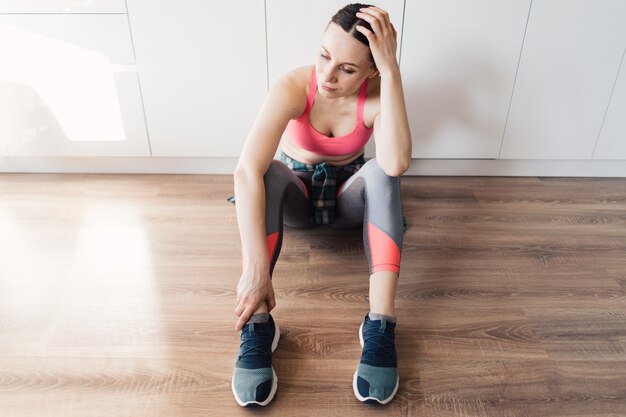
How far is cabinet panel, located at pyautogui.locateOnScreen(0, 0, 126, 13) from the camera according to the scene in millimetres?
1764

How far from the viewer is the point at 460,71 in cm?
190

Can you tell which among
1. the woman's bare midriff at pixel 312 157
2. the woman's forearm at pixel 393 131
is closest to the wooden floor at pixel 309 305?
the woman's bare midriff at pixel 312 157

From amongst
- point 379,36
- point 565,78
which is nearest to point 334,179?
point 379,36

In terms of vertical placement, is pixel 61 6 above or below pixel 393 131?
above

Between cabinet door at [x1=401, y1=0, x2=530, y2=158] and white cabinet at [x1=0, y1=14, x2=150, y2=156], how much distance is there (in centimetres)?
116

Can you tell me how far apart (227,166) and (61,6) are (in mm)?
894

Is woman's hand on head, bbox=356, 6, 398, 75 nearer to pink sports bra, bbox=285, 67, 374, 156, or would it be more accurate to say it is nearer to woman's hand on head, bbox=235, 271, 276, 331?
pink sports bra, bbox=285, 67, 374, 156

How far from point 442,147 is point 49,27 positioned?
168 cm

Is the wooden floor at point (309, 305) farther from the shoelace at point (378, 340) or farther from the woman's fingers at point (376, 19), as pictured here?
the woman's fingers at point (376, 19)

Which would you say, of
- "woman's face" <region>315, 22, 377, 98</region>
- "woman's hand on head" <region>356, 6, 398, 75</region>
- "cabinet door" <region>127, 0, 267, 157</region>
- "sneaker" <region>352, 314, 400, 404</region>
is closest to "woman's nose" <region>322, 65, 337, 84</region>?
"woman's face" <region>315, 22, 377, 98</region>

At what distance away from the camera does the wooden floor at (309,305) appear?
1.14m

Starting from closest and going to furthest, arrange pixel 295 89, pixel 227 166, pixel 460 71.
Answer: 1. pixel 295 89
2. pixel 460 71
3. pixel 227 166

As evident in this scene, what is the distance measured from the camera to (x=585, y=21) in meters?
1.82

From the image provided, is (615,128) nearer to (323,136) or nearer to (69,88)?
(323,136)
